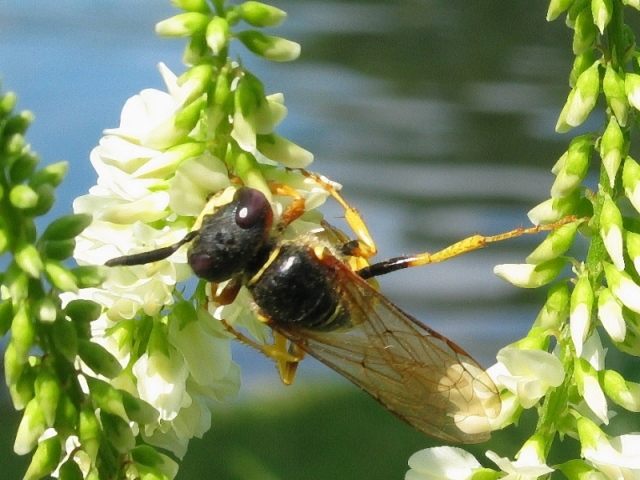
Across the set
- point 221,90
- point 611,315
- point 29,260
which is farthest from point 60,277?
point 611,315

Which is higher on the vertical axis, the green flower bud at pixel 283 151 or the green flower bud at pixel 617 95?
the green flower bud at pixel 617 95

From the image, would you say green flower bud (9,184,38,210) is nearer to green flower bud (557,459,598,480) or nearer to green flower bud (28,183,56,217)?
green flower bud (28,183,56,217)

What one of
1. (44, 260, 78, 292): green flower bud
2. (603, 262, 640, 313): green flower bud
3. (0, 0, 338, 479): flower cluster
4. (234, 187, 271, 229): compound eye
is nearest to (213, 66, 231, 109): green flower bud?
(0, 0, 338, 479): flower cluster

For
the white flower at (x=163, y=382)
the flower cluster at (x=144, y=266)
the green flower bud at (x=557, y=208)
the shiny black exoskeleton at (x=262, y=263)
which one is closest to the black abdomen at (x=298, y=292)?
the shiny black exoskeleton at (x=262, y=263)

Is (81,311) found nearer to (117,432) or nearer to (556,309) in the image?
(117,432)

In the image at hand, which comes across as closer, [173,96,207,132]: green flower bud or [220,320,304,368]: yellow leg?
[173,96,207,132]: green flower bud

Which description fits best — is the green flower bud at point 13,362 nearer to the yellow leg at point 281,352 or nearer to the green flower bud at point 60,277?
the green flower bud at point 60,277

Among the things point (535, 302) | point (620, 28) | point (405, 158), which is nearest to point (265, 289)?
point (620, 28)
